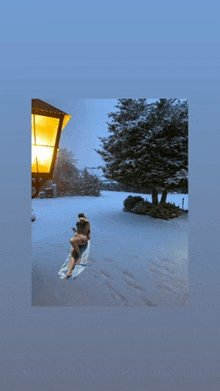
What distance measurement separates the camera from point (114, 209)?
1610mm

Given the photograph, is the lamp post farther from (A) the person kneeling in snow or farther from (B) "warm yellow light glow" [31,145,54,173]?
(A) the person kneeling in snow

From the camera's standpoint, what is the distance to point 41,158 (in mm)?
1217

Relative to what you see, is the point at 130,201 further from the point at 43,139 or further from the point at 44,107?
the point at 44,107

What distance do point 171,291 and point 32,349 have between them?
110cm

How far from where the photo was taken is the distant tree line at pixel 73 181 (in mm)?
1475

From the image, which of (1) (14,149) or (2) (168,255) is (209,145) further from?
(1) (14,149)

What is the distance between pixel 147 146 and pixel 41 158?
1.00 m

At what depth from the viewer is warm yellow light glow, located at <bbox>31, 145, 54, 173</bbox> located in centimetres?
120

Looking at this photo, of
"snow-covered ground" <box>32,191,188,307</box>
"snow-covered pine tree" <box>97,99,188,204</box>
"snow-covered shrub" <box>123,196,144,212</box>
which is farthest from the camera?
"snow-covered shrub" <box>123,196,144,212</box>

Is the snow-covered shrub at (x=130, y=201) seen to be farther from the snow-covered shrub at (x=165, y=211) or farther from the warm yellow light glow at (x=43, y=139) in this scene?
the warm yellow light glow at (x=43, y=139)

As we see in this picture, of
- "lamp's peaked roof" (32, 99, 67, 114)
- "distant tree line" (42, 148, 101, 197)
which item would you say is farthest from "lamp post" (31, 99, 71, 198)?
"distant tree line" (42, 148, 101, 197)

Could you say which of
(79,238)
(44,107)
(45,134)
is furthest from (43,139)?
(79,238)

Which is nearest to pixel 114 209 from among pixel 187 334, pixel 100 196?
pixel 100 196

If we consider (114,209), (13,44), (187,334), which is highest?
(13,44)
